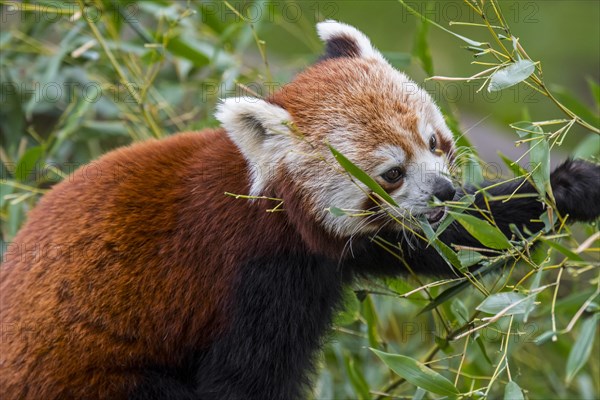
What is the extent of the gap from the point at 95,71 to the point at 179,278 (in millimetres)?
2369

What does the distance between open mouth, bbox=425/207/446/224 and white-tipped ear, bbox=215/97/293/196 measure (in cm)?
61

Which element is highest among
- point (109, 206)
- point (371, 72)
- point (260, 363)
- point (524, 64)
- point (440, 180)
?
point (524, 64)

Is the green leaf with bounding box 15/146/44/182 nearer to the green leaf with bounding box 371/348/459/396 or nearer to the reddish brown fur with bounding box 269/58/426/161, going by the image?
the reddish brown fur with bounding box 269/58/426/161

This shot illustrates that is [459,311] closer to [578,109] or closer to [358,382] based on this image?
[358,382]

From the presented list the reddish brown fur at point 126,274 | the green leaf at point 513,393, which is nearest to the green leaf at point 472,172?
the reddish brown fur at point 126,274

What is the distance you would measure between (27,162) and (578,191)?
2.72 meters

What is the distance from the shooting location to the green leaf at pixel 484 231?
113 inches

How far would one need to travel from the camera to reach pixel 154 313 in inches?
137

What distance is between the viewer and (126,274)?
3443mm

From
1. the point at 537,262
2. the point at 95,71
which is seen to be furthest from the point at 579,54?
the point at 537,262

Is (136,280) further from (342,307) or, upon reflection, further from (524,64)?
(524,64)

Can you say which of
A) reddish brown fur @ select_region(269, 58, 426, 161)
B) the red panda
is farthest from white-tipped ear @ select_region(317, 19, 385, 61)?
reddish brown fur @ select_region(269, 58, 426, 161)

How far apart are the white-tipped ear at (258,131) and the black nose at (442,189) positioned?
0.59 m

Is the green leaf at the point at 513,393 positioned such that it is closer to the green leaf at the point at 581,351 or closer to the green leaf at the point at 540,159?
the green leaf at the point at 581,351
